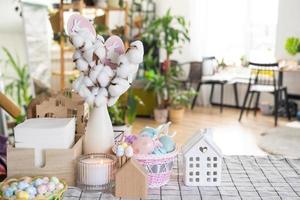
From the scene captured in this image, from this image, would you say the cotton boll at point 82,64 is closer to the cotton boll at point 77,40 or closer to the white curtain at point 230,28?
the cotton boll at point 77,40

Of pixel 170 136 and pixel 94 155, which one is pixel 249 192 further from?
pixel 94 155

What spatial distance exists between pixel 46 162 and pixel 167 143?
37 cm

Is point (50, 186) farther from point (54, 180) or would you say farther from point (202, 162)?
point (202, 162)

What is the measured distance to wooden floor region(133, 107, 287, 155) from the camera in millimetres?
4358

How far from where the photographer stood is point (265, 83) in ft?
18.8

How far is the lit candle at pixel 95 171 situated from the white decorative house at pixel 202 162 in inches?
9.2

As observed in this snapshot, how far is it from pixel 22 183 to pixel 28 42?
346 centimetres

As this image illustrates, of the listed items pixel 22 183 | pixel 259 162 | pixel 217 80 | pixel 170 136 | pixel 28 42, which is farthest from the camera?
pixel 217 80

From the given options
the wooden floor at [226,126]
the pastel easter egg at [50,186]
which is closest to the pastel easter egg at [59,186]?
the pastel easter egg at [50,186]

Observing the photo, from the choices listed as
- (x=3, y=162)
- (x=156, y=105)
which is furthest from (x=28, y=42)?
(x=3, y=162)

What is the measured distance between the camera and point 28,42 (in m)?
4.29

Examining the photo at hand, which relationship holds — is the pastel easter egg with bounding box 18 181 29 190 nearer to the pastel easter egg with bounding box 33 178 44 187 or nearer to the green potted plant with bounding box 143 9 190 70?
the pastel easter egg with bounding box 33 178 44 187

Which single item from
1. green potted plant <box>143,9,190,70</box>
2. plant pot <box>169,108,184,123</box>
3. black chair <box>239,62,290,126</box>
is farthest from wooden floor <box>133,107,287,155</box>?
green potted plant <box>143,9,190,70</box>

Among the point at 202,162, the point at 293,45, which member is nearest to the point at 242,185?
the point at 202,162
